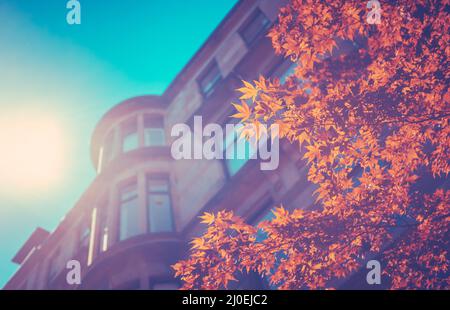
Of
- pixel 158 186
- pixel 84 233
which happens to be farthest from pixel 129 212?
pixel 84 233

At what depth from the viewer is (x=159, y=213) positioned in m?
14.8

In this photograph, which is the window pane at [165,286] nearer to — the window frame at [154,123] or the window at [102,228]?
the window at [102,228]

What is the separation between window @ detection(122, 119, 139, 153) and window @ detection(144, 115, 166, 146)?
0.56 m

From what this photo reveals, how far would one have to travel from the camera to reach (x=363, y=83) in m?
6.42

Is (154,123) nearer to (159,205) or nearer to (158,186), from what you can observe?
(158,186)

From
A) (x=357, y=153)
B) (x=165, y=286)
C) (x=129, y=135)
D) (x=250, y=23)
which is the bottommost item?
(x=165, y=286)

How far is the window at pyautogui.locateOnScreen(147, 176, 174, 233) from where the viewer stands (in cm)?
1434

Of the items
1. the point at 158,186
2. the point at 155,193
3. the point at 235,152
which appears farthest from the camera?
the point at 158,186

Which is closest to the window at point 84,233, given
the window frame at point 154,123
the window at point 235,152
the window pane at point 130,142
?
the window pane at point 130,142

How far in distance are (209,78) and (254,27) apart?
3.33m

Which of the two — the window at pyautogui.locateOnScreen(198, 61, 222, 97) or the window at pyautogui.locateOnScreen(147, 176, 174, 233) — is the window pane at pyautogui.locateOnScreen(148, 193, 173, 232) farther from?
the window at pyautogui.locateOnScreen(198, 61, 222, 97)

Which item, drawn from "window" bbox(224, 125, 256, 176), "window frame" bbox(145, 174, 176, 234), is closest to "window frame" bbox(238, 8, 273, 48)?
"window" bbox(224, 125, 256, 176)

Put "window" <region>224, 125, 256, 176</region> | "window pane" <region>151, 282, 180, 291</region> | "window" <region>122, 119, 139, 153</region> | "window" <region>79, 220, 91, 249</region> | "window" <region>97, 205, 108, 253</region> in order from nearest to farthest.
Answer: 1. "window pane" <region>151, 282, 180, 291</region>
2. "window" <region>224, 125, 256, 176</region>
3. "window" <region>97, 205, 108, 253</region>
4. "window" <region>122, 119, 139, 153</region>
5. "window" <region>79, 220, 91, 249</region>
